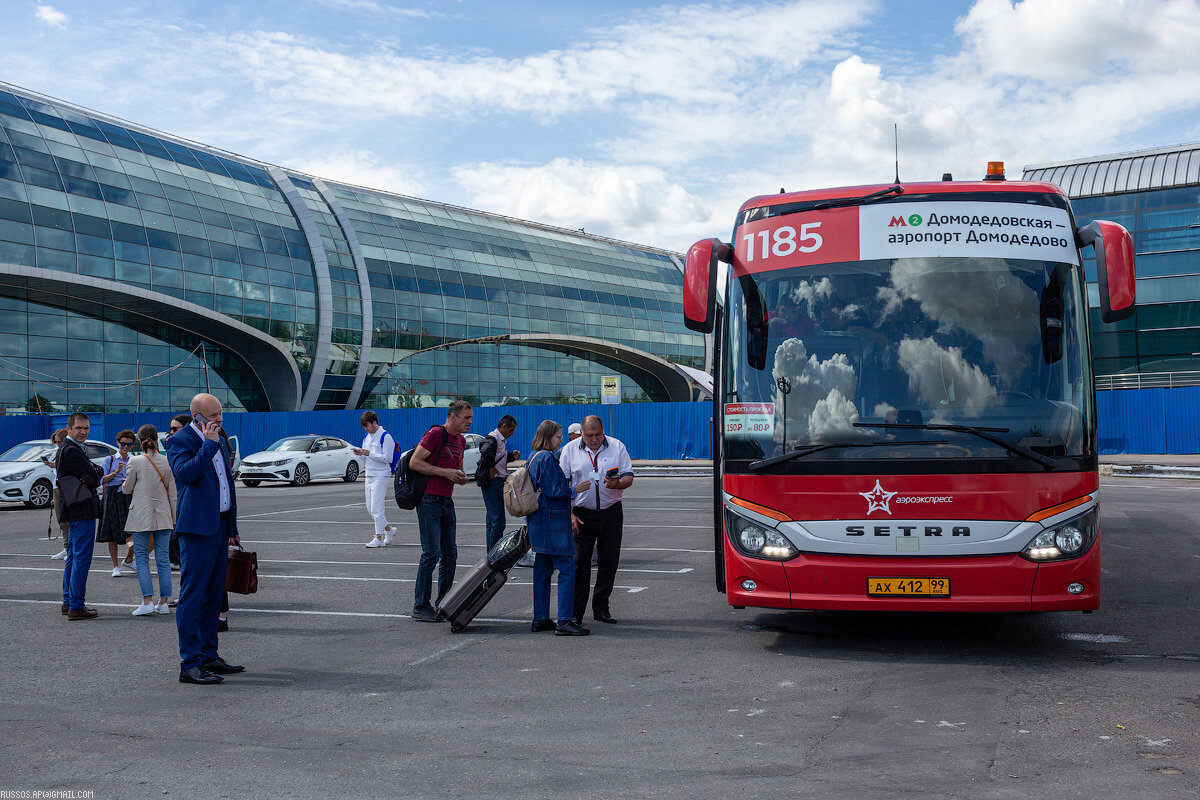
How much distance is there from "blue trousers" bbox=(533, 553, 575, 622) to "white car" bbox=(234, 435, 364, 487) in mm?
20549

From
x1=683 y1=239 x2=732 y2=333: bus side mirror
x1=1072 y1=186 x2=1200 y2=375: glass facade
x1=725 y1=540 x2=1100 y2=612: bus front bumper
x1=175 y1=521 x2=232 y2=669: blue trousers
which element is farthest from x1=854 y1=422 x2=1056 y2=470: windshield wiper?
x1=1072 y1=186 x2=1200 y2=375: glass facade

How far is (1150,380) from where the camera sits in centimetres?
3575

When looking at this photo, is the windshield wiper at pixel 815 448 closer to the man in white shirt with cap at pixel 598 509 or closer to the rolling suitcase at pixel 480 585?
the man in white shirt with cap at pixel 598 509

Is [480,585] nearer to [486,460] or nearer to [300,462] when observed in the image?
[486,460]

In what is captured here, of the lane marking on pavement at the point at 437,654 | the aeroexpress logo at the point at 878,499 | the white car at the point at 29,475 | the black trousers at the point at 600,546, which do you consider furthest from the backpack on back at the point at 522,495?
the white car at the point at 29,475

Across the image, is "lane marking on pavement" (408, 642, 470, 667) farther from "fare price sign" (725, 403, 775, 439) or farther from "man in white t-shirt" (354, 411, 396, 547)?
"man in white t-shirt" (354, 411, 396, 547)

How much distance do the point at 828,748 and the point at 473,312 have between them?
48.9m

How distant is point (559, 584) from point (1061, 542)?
3.44 meters

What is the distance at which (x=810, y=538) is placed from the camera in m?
6.45

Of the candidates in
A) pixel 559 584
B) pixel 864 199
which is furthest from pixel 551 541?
pixel 864 199

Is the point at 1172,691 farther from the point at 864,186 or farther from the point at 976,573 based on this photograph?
the point at 864,186

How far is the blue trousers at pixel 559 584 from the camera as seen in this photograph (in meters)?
7.57

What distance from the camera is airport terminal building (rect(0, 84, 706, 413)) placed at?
1463 inches

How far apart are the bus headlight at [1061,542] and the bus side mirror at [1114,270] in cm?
129
